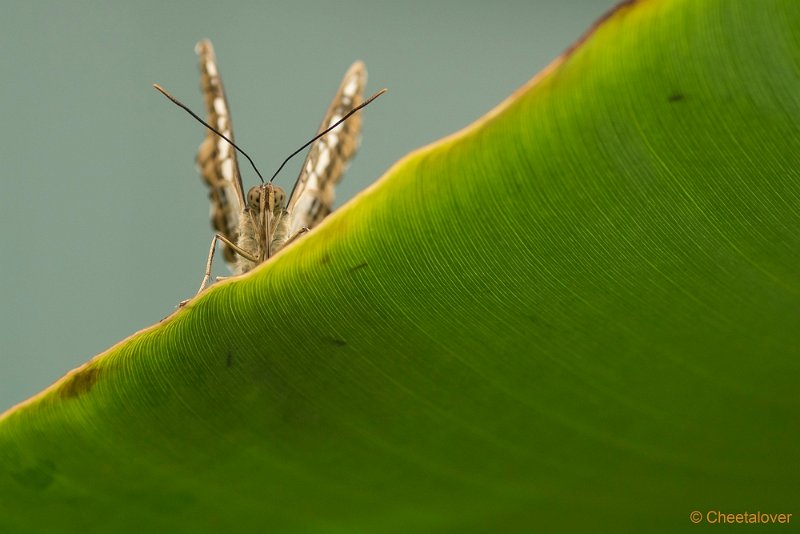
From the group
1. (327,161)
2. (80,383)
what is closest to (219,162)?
(327,161)

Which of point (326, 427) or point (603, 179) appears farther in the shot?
point (326, 427)

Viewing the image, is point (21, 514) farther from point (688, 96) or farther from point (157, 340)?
point (688, 96)

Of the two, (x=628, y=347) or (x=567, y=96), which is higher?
(x=567, y=96)

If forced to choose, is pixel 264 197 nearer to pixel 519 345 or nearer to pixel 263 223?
pixel 263 223

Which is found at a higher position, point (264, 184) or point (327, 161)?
point (327, 161)

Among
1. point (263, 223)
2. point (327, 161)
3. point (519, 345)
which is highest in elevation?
point (327, 161)

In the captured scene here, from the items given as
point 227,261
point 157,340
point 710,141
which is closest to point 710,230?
point 710,141
